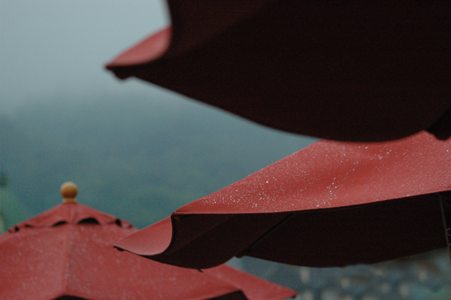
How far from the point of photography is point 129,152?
35.7 ft

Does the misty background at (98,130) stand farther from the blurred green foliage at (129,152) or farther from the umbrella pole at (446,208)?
the umbrella pole at (446,208)

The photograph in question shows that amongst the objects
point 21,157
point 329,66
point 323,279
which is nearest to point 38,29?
point 21,157

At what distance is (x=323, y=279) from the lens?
5273 millimetres

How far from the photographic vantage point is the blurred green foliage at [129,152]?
1021 centimetres

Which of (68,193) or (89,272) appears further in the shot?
(68,193)

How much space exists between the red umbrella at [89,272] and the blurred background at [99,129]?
7.40 m

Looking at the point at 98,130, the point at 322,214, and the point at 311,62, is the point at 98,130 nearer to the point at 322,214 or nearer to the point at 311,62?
the point at 322,214

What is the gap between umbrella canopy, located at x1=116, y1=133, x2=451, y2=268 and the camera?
1.30 m

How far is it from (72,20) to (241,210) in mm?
11555

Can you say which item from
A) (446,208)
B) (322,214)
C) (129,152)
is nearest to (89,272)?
(322,214)

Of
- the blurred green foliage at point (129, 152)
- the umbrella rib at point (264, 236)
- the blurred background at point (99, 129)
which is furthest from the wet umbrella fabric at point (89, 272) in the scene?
the blurred background at point (99, 129)

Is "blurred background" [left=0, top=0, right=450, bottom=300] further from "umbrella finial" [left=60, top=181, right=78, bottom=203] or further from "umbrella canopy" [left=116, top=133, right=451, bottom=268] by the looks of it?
"umbrella canopy" [left=116, top=133, right=451, bottom=268]

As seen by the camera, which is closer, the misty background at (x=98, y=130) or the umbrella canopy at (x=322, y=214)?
the umbrella canopy at (x=322, y=214)

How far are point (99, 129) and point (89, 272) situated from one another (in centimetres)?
1028
